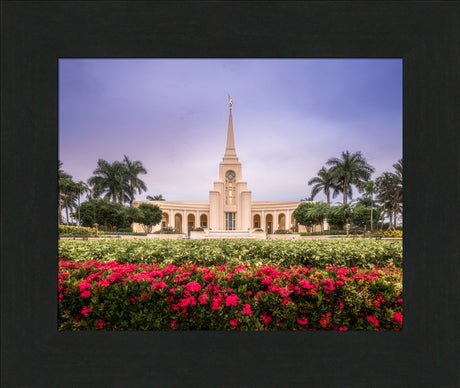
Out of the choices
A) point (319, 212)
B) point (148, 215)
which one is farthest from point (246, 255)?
point (148, 215)

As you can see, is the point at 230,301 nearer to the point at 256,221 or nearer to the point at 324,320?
the point at 324,320

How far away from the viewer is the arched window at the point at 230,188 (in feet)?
107

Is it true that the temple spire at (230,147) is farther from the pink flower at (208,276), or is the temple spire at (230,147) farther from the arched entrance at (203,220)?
the pink flower at (208,276)

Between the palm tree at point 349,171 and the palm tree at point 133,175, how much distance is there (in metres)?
19.5

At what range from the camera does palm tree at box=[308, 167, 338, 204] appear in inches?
982

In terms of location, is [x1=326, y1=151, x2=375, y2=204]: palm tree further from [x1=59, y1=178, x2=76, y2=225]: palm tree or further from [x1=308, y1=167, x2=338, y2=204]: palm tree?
[x1=59, y1=178, x2=76, y2=225]: palm tree

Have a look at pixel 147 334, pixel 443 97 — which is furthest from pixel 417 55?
pixel 147 334

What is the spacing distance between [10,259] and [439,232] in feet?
14.9

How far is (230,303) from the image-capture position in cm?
265

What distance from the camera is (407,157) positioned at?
263 cm

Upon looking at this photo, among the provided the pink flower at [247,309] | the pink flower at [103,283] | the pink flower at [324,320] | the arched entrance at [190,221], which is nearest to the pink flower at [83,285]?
the pink flower at [103,283]

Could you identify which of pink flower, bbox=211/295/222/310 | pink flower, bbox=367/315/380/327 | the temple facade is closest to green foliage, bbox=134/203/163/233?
the temple facade

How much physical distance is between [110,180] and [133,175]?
2.34 meters

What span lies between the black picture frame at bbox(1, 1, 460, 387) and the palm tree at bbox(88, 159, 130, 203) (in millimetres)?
22612
